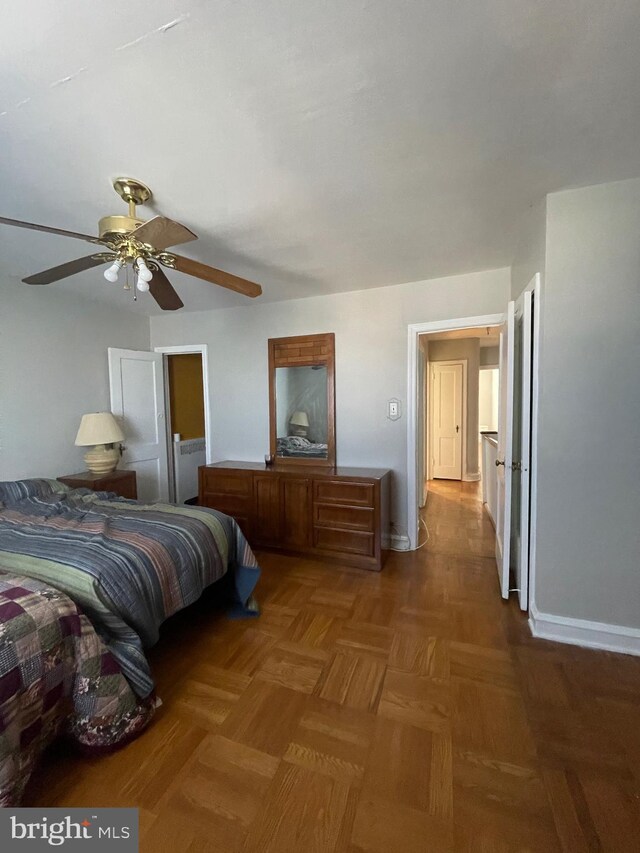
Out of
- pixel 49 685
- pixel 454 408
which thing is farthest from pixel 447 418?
pixel 49 685

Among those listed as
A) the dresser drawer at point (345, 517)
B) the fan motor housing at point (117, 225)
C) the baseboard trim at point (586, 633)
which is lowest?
the baseboard trim at point (586, 633)

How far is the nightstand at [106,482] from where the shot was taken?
3115mm

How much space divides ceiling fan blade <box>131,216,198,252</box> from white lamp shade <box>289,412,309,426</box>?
6.89 feet

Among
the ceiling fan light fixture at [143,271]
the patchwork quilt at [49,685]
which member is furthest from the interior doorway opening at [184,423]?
the patchwork quilt at [49,685]

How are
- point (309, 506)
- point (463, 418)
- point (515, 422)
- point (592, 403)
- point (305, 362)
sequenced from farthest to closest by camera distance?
point (463, 418), point (305, 362), point (309, 506), point (515, 422), point (592, 403)

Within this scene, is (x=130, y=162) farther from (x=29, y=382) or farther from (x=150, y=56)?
(x=29, y=382)

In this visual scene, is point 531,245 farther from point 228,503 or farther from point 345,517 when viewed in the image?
point 228,503

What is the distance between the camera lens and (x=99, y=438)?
326cm

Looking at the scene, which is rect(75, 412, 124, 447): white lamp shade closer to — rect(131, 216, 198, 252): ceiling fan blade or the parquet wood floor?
the parquet wood floor

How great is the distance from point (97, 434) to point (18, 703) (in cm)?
256

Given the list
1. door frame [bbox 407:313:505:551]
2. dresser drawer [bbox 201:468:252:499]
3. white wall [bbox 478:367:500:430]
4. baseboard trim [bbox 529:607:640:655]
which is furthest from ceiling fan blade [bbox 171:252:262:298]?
white wall [bbox 478:367:500:430]

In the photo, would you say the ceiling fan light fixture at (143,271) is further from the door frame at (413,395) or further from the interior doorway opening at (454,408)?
the interior doorway opening at (454,408)

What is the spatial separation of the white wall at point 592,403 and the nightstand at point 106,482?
11.1ft

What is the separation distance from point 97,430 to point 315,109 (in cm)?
310
